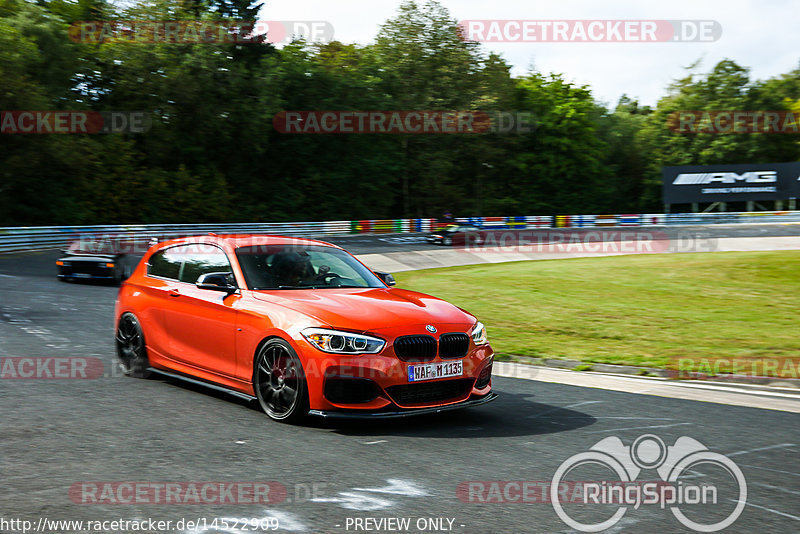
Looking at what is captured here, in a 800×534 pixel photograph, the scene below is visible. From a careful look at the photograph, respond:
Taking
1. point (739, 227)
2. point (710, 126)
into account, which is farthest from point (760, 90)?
point (739, 227)

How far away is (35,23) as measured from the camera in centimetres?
4309

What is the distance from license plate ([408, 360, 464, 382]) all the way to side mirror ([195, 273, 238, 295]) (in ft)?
6.35

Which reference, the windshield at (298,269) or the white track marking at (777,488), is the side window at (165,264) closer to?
the windshield at (298,269)

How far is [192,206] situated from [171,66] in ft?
28.6

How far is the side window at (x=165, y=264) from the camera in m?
8.14

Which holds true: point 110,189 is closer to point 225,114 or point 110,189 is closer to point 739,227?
point 225,114

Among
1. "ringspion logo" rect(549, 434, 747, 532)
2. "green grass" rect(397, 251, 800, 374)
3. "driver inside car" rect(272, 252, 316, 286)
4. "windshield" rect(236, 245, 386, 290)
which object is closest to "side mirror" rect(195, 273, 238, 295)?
"windshield" rect(236, 245, 386, 290)

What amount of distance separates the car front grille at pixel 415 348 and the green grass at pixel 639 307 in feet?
14.4

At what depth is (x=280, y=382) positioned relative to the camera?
6484mm

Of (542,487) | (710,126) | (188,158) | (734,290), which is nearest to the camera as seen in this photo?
(542,487)

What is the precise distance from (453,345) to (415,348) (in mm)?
407

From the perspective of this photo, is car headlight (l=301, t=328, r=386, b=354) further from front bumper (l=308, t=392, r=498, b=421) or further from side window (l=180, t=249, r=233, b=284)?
side window (l=180, t=249, r=233, b=284)

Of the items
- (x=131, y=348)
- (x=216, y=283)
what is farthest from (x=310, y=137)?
(x=216, y=283)

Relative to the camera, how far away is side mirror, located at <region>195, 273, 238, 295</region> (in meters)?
7.06
